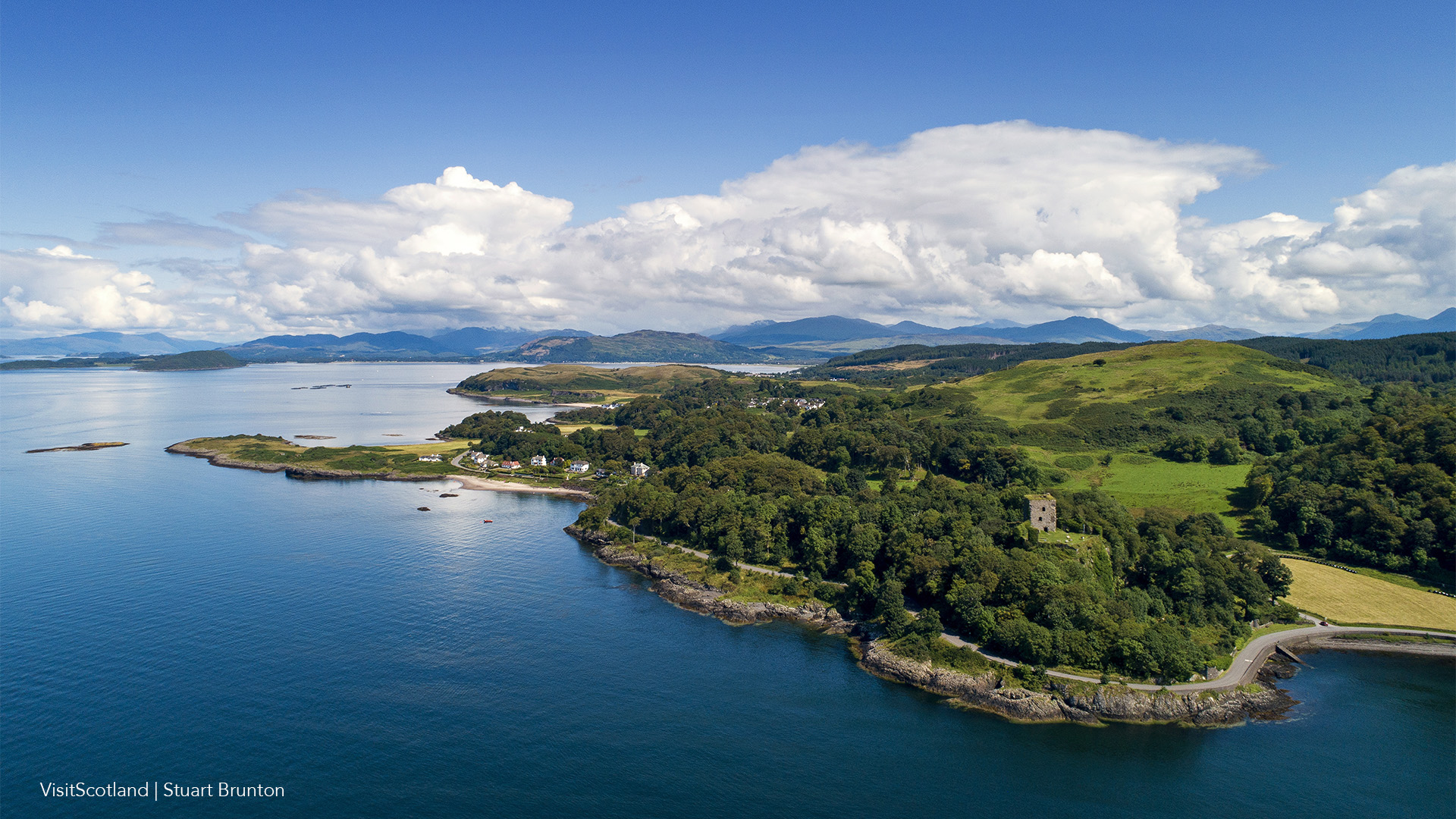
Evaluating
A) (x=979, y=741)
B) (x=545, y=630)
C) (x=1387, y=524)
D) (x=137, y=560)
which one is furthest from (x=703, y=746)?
(x=1387, y=524)

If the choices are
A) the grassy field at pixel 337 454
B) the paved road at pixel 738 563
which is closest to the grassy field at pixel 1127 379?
the paved road at pixel 738 563

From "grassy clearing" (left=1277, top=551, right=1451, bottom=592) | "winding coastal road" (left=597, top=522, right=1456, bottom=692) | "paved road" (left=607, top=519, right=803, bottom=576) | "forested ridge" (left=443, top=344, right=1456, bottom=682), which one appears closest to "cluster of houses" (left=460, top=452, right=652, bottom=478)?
"forested ridge" (left=443, top=344, right=1456, bottom=682)

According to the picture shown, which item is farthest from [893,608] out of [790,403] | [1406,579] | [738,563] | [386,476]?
[790,403]

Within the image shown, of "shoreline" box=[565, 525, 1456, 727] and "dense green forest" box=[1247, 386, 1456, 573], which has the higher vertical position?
Result: "dense green forest" box=[1247, 386, 1456, 573]

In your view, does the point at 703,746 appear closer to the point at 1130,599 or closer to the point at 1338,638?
the point at 1130,599

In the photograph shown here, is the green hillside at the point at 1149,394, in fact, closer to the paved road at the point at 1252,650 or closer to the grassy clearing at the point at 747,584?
the paved road at the point at 1252,650

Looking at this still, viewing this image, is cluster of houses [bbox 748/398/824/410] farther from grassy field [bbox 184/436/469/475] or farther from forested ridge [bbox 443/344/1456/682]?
grassy field [bbox 184/436/469/475]

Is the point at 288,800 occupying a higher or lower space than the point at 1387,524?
lower
